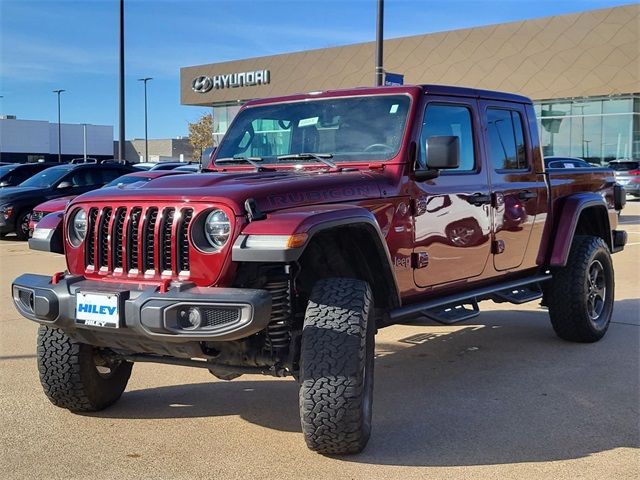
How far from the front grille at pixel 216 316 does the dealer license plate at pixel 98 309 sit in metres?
0.46

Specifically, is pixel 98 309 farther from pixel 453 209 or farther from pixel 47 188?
pixel 47 188

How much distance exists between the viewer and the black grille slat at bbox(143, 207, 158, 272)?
3.78 metres

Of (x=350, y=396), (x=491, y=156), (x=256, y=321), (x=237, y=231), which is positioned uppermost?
(x=491, y=156)

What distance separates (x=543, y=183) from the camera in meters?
6.07

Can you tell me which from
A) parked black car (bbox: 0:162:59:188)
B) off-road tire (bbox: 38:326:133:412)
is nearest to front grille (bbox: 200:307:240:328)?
off-road tire (bbox: 38:326:133:412)

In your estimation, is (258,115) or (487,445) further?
(258,115)

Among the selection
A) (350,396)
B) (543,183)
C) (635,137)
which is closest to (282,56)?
(635,137)

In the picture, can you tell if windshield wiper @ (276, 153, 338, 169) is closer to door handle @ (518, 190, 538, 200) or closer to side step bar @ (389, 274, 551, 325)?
side step bar @ (389, 274, 551, 325)

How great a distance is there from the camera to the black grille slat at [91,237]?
13.1 feet

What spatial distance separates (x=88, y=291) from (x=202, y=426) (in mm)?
1126

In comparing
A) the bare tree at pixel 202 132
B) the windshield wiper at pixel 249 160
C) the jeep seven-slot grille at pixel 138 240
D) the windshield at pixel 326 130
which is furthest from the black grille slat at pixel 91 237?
the bare tree at pixel 202 132

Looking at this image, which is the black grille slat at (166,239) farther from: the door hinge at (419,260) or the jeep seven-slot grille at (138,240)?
the door hinge at (419,260)

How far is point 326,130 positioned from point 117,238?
1.74 meters

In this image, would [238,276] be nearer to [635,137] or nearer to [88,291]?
[88,291]
